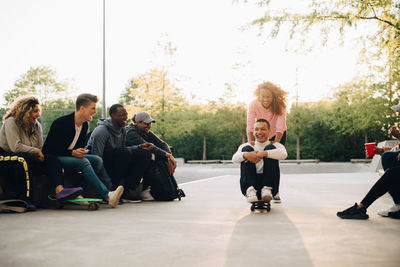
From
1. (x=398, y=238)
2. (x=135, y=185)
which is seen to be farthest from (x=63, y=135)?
(x=398, y=238)

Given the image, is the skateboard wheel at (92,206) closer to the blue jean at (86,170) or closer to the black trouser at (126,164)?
the blue jean at (86,170)

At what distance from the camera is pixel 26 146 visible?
522 centimetres

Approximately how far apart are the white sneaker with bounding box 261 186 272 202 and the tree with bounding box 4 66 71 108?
38055 mm

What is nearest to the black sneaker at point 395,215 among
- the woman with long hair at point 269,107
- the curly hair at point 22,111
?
the woman with long hair at point 269,107

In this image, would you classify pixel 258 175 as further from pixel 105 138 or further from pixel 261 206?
pixel 105 138

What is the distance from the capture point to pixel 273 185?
534 cm

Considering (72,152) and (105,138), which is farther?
(105,138)

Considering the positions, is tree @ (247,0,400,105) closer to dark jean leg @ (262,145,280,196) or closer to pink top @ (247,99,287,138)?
pink top @ (247,99,287,138)

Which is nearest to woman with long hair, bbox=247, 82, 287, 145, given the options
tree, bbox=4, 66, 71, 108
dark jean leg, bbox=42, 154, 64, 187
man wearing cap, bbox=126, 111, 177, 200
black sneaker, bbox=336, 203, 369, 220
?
man wearing cap, bbox=126, 111, 177, 200

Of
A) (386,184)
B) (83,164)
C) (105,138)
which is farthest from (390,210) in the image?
(105,138)

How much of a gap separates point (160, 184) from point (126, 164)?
65 cm

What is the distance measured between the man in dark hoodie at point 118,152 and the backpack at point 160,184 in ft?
0.59

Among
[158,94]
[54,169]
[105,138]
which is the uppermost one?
[158,94]

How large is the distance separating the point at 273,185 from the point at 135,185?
83.3 inches
